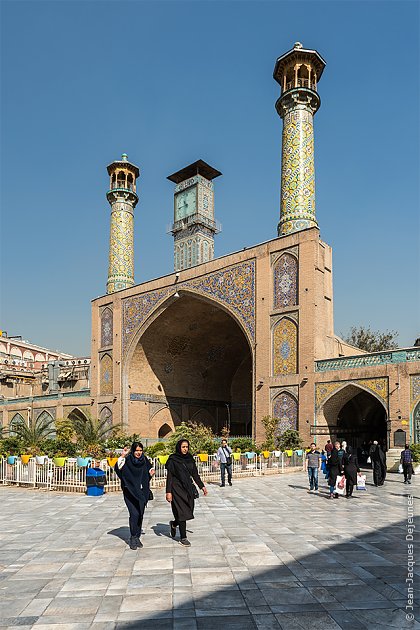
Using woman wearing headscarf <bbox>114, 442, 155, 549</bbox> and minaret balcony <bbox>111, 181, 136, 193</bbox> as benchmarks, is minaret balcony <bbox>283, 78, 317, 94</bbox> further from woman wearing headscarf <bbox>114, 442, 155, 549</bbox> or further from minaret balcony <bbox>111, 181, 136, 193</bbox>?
woman wearing headscarf <bbox>114, 442, 155, 549</bbox>

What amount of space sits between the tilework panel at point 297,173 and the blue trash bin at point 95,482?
47.0ft

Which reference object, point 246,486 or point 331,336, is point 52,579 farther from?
point 331,336

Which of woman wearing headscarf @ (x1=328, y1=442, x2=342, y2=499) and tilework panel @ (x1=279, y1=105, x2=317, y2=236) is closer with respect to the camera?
woman wearing headscarf @ (x1=328, y1=442, x2=342, y2=499)

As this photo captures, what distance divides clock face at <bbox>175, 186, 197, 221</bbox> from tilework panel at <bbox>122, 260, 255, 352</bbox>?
22.9ft

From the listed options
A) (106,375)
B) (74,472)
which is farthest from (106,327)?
(74,472)

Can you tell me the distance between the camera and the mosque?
20.1 meters

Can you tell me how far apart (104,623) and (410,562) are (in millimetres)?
3019

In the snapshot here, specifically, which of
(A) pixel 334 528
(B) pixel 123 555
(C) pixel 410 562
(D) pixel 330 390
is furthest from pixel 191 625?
(D) pixel 330 390

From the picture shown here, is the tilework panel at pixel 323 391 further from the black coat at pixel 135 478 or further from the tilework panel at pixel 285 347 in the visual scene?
the black coat at pixel 135 478

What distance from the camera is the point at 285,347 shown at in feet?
71.1

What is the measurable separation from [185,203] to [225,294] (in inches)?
432

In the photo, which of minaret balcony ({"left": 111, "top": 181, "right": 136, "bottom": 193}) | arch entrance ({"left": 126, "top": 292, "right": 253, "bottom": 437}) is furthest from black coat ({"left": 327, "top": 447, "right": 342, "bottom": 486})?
minaret balcony ({"left": 111, "top": 181, "right": 136, "bottom": 193})

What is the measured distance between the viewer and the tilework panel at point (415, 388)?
56.8ft

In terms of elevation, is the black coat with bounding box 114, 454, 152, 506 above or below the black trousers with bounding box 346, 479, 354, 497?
above
